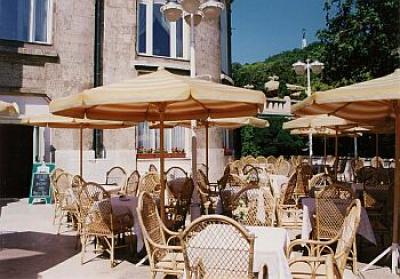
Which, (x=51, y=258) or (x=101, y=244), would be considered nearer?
(x=51, y=258)

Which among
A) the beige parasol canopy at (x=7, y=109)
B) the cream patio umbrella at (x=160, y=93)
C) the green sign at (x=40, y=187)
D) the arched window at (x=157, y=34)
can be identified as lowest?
the green sign at (x=40, y=187)

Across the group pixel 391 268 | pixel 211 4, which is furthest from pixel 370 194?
pixel 211 4

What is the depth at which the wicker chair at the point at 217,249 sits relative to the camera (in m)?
3.37

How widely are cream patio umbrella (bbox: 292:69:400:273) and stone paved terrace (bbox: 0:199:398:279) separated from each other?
72 cm

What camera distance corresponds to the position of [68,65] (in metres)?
13.5

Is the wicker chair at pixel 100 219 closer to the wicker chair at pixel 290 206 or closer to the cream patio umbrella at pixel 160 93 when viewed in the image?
the cream patio umbrella at pixel 160 93

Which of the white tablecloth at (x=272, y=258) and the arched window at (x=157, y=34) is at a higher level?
the arched window at (x=157, y=34)

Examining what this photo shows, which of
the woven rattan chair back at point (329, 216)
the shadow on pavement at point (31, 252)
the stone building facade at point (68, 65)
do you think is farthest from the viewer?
the stone building facade at point (68, 65)

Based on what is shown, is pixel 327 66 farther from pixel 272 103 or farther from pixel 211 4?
pixel 211 4

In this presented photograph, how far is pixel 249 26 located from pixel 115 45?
1137 cm

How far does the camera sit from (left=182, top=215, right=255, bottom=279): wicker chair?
3.37m

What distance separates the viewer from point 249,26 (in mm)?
23750

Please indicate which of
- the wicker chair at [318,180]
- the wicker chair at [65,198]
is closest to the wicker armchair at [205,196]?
the wicker chair at [318,180]

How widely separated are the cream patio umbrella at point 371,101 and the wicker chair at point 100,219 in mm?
3071
